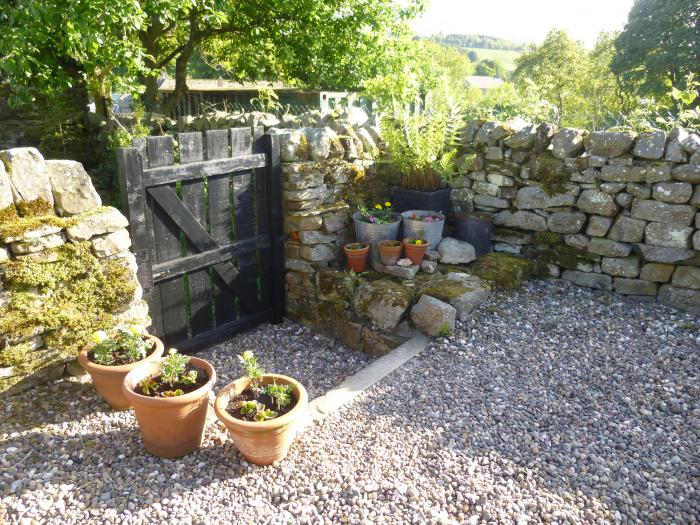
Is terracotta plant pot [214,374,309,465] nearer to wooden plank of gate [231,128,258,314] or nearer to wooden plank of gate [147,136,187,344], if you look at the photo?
wooden plank of gate [147,136,187,344]

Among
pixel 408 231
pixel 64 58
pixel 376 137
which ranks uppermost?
pixel 64 58

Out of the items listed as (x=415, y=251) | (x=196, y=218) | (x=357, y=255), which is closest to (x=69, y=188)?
(x=196, y=218)

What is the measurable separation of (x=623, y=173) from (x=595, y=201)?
34 centimetres

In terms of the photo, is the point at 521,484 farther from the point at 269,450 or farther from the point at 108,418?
the point at 108,418

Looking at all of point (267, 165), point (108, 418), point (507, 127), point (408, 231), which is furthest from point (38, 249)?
point (507, 127)

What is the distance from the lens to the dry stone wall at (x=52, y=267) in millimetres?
3143

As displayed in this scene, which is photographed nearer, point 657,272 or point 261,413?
point 261,413

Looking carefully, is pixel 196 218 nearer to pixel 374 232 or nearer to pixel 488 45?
pixel 374 232

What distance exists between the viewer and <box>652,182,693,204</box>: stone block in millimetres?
4645

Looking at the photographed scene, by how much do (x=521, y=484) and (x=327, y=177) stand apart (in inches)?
128

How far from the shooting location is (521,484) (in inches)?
112

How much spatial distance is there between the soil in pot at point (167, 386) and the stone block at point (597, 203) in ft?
12.3

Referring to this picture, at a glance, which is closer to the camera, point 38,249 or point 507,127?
point 38,249

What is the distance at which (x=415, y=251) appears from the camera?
5.11 meters
